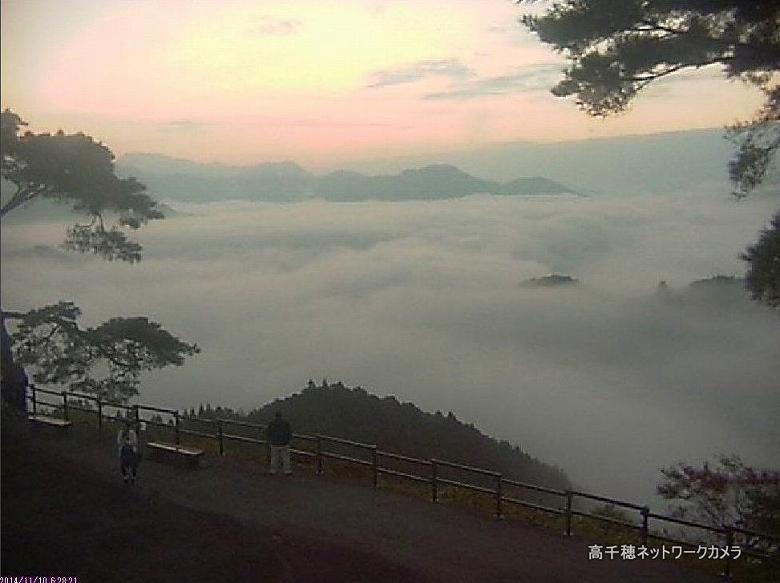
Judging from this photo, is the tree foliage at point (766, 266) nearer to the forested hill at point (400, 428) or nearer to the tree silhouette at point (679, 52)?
the tree silhouette at point (679, 52)

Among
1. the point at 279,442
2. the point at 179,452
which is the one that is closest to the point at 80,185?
the point at 179,452

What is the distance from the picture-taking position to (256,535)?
4.50 meters

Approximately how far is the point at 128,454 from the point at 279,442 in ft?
3.50

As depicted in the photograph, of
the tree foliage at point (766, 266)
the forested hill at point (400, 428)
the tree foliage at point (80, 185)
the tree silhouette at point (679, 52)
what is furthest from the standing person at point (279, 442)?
the tree foliage at point (766, 266)

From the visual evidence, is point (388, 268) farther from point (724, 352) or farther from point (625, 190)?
point (724, 352)

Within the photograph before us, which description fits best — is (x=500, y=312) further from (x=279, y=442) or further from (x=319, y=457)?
(x=279, y=442)

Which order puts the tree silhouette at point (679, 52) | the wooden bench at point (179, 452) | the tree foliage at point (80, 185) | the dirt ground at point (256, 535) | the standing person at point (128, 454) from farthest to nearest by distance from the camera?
1. the tree foliage at point (80, 185)
2. the wooden bench at point (179, 452)
3. the standing person at point (128, 454)
4. the tree silhouette at point (679, 52)
5. the dirt ground at point (256, 535)

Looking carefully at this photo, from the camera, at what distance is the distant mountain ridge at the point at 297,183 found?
6035 mm

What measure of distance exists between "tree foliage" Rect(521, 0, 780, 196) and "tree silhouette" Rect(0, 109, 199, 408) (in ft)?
14.4

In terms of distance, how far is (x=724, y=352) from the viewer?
540 cm

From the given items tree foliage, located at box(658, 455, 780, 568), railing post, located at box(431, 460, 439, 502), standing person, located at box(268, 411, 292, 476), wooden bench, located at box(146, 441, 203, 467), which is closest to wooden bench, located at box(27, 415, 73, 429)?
wooden bench, located at box(146, 441, 203, 467)

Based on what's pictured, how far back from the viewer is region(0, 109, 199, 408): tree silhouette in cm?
714

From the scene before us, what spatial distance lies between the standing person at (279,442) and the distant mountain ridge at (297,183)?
7.00 feet

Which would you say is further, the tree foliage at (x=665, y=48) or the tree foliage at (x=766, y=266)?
the tree foliage at (x=665, y=48)
